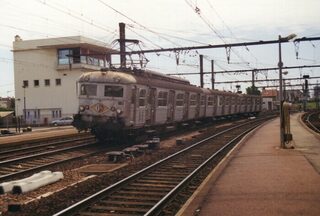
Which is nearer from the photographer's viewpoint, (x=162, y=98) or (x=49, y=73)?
(x=162, y=98)

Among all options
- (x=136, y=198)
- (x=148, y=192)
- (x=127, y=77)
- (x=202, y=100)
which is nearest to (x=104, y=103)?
(x=127, y=77)

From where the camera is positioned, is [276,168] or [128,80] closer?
[276,168]

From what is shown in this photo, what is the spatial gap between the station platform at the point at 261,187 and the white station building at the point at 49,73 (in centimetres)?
5109

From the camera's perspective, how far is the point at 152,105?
896 inches

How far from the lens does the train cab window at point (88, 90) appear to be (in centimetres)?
2094

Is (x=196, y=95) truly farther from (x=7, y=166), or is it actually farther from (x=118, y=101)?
(x=7, y=166)

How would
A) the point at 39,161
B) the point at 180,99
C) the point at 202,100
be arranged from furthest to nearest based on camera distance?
the point at 202,100
the point at 180,99
the point at 39,161

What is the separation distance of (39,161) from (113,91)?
5.15m

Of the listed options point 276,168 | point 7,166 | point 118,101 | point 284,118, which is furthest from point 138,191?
point 284,118

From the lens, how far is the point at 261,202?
912 centimetres

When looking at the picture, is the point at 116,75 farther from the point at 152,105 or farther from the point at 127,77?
the point at 152,105

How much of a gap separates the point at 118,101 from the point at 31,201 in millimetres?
10695

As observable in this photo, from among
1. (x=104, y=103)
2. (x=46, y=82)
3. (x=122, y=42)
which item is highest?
(x=122, y=42)

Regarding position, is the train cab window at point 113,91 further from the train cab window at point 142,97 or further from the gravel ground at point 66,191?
the gravel ground at point 66,191
